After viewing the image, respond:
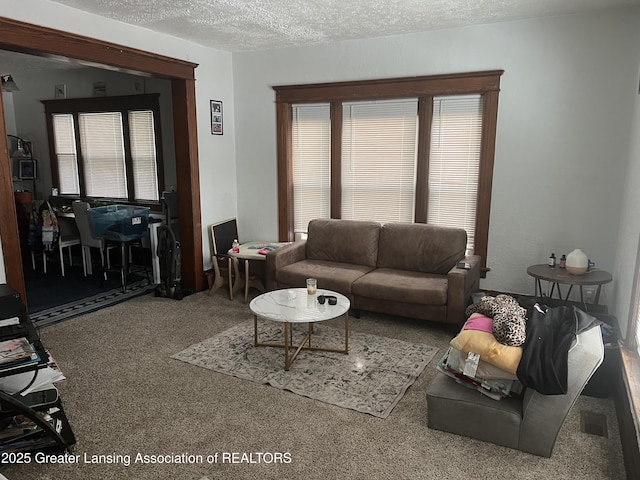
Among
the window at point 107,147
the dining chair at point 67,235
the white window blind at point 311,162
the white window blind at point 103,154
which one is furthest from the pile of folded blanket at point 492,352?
the white window blind at point 103,154

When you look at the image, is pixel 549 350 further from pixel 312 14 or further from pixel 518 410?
pixel 312 14

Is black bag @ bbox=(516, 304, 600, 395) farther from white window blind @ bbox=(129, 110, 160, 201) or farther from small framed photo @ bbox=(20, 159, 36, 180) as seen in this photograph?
small framed photo @ bbox=(20, 159, 36, 180)

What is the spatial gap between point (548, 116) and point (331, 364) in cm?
287

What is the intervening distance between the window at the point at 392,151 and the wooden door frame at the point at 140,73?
99 centimetres

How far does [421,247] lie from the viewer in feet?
15.1

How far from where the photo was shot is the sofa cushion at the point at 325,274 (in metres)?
4.41

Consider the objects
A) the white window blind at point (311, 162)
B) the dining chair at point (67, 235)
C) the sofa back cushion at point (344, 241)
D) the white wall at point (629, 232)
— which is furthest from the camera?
the dining chair at point (67, 235)

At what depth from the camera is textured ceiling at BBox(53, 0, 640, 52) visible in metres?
3.70

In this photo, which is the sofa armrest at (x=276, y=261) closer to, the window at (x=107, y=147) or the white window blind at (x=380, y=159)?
the white window blind at (x=380, y=159)

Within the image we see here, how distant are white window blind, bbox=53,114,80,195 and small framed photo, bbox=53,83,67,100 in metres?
0.25

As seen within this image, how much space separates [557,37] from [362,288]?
273 cm

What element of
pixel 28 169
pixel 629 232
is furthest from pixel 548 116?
pixel 28 169

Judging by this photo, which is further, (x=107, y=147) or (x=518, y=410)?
(x=107, y=147)

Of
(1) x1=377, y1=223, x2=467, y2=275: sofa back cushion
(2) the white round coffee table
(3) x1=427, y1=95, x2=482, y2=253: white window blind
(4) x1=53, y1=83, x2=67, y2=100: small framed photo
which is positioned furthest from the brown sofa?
(4) x1=53, y1=83, x2=67, y2=100: small framed photo
